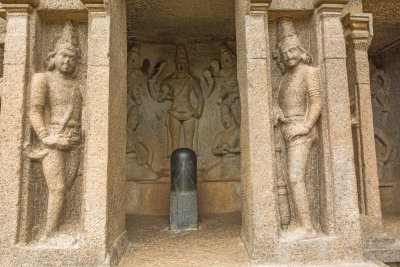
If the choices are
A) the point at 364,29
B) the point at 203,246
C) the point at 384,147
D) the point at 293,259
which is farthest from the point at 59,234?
the point at 384,147

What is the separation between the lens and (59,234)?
3.20m

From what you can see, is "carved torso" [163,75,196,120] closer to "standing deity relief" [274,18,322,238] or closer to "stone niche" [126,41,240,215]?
"stone niche" [126,41,240,215]

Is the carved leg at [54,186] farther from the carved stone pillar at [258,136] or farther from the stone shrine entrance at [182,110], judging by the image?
the stone shrine entrance at [182,110]

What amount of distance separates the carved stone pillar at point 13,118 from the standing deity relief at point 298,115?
9.24 ft

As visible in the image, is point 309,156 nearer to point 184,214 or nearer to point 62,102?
point 184,214

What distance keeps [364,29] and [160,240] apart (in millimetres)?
4129

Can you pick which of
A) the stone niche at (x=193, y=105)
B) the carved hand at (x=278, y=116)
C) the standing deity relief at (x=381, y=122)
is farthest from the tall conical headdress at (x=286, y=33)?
the standing deity relief at (x=381, y=122)

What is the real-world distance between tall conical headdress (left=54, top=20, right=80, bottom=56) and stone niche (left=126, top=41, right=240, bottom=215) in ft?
9.59

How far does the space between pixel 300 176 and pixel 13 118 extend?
3.18m

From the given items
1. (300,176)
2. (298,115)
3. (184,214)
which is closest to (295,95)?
(298,115)

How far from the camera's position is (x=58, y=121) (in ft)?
10.8

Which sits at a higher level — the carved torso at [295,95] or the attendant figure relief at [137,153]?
the carved torso at [295,95]

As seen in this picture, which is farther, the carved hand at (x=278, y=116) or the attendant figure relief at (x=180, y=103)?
the attendant figure relief at (x=180, y=103)

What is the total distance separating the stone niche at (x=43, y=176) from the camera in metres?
3.20
